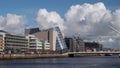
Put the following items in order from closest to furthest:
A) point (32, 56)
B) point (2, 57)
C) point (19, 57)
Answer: point (2, 57) → point (19, 57) → point (32, 56)

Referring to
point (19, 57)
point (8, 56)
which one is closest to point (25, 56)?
point (19, 57)

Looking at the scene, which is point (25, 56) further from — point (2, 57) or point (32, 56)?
point (2, 57)

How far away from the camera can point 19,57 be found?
184 metres

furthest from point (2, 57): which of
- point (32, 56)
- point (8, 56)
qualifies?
point (32, 56)

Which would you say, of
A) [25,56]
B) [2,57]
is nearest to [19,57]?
[25,56]

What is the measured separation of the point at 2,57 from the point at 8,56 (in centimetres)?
792

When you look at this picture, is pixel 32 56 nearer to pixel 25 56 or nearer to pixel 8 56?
pixel 25 56

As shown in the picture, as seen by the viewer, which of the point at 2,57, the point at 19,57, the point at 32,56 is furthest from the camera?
the point at 32,56

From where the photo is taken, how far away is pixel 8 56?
569 feet

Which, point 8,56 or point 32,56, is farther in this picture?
point 32,56

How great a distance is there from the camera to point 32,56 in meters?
199

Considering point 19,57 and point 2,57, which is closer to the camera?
point 2,57

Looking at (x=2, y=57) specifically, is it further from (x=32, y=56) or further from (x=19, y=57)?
(x=32, y=56)

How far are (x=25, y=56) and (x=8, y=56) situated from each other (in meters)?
18.6
